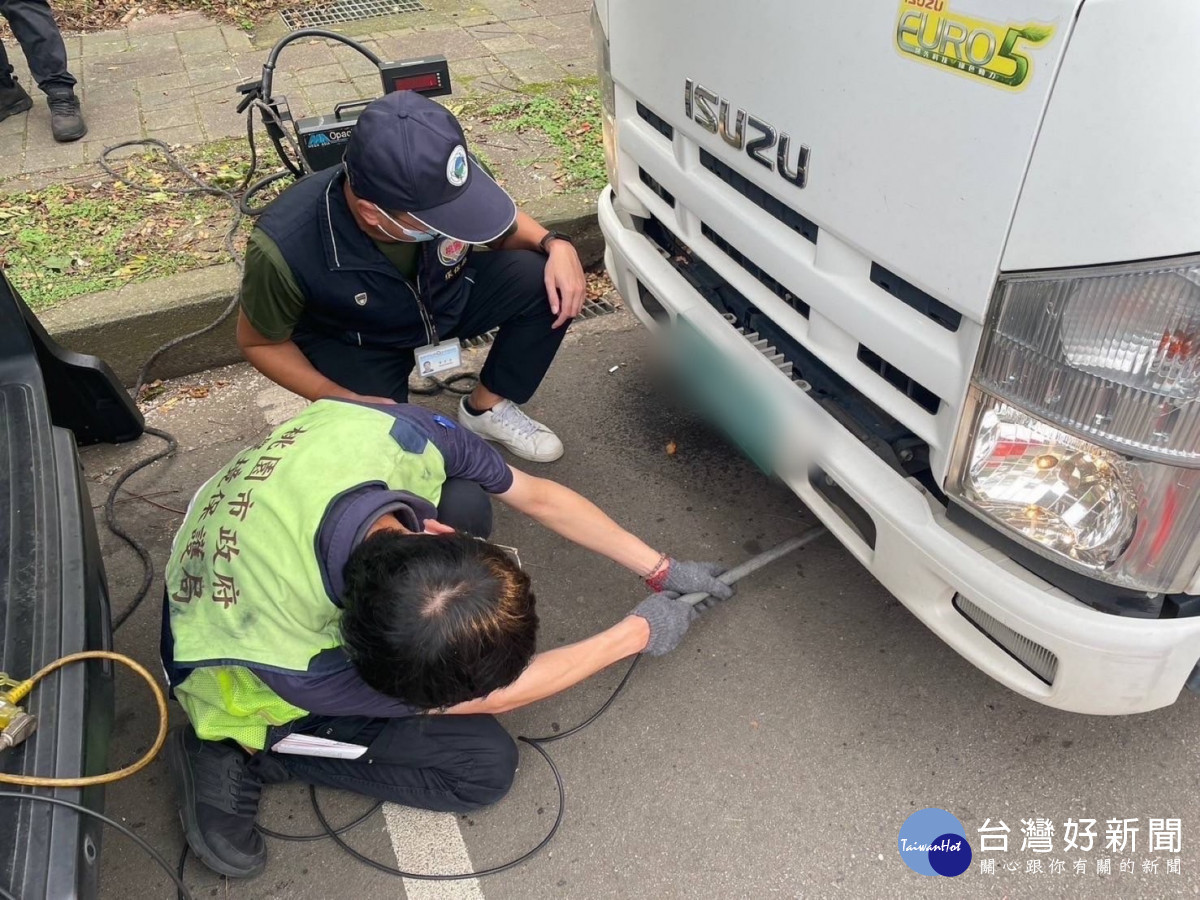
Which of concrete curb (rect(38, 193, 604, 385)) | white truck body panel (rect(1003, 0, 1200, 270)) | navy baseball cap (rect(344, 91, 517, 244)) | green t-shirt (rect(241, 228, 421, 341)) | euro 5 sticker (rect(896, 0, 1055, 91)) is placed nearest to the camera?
white truck body panel (rect(1003, 0, 1200, 270))

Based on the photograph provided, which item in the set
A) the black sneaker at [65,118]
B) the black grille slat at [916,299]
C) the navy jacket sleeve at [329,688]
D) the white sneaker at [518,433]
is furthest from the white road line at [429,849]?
the black sneaker at [65,118]

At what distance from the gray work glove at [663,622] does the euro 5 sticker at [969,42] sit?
3.97 ft

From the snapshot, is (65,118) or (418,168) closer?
(418,168)

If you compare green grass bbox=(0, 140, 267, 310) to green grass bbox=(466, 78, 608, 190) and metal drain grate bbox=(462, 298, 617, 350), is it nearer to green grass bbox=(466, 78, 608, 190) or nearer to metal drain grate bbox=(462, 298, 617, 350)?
metal drain grate bbox=(462, 298, 617, 350)

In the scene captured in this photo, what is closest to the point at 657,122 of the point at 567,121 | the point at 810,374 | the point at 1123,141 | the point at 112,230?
the point at 810,374

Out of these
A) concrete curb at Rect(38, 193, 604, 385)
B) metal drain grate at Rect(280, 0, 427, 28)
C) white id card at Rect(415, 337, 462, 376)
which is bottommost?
concrete curb at Rect(38, 193, 604, 385)

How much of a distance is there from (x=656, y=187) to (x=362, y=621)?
1.36 metres

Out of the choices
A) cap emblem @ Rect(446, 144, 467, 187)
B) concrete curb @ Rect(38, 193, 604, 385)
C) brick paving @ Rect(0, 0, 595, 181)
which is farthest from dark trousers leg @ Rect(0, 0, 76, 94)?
cap emblem @ Rect(446, 144, 467, 187)

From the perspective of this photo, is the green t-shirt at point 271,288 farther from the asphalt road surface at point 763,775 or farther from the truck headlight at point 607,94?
the asphalt road surface at point 763,775

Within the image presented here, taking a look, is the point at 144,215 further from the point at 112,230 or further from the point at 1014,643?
the point at 1014,643

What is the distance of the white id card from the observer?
2.54m

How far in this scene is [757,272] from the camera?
1.90 metres

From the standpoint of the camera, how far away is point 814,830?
178 cm

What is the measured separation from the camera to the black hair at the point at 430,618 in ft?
4.58
